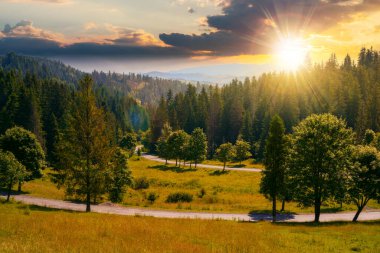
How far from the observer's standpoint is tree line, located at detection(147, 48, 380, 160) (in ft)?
384

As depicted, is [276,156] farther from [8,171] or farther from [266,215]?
[8,171]

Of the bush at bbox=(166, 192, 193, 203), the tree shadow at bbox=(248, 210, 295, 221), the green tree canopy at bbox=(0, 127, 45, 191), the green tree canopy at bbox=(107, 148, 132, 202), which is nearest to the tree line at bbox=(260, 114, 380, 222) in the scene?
the tree shadow at bbox=(248, 210, 295, 221)

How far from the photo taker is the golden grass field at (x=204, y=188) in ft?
149

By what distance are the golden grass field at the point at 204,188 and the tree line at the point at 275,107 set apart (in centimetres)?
3492

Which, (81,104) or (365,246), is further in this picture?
(81,104)

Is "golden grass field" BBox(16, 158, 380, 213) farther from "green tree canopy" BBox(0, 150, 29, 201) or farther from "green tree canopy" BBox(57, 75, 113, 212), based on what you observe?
"green tree canopy" BBox(57, 75, 113, 212)

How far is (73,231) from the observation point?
18.6 m

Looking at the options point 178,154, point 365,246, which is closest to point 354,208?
point 365,246

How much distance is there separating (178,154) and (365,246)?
78.8 meters

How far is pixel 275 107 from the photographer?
12625 cm

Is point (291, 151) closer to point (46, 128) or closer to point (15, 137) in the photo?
point (15, 137)

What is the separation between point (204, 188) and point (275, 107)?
2842 inches

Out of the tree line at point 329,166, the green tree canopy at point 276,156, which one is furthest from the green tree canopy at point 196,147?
the tree line at point 329,166

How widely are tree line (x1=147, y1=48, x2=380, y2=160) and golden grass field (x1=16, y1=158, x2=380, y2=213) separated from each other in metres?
34.9
